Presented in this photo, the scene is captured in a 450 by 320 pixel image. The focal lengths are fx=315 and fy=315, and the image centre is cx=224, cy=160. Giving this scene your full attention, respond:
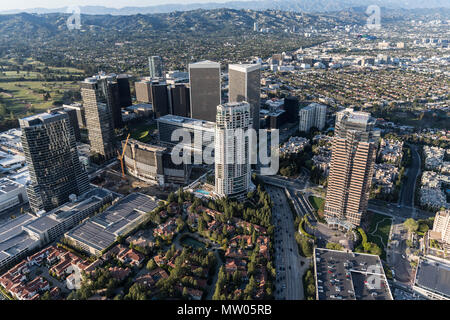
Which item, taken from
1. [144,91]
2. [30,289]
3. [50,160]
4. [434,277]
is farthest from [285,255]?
[144,91]

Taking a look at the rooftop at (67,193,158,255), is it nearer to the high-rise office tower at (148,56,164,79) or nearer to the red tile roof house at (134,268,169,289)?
the red tile roof house at (134,268,169,289)

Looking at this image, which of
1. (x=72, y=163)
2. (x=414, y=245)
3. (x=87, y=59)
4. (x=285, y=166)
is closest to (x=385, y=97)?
(x=285, y=166)

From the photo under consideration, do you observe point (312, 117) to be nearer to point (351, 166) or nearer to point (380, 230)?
point (351, 166)

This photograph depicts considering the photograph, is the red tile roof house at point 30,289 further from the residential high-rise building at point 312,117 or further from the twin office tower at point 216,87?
the residential high-rise building at point 312,117

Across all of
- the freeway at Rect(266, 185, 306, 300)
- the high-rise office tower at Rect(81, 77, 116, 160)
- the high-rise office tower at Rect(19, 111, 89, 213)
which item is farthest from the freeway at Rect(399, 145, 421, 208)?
the high-rise office tower at Rect(81, 77, 116, 160)

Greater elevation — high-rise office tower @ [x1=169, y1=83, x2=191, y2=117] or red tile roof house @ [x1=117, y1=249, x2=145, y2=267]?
high-rise office tower @ [x1=169, y1=83, x2=191, y2=117]

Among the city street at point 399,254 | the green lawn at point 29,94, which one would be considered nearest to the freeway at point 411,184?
the city street at point 399,254
